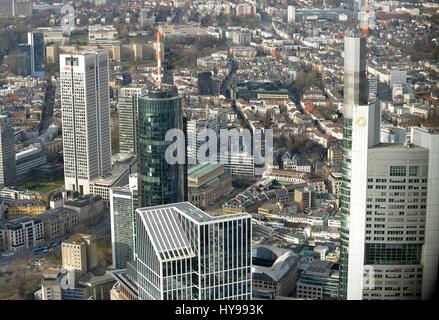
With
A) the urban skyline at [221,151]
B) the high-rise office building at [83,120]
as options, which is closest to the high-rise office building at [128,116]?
the urban skyline at [221,151]

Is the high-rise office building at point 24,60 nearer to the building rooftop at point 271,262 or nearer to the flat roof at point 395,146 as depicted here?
the building rooftop at point 271,262

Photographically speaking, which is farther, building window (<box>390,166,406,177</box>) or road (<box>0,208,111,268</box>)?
road (<box>0,208,111,268</box>)

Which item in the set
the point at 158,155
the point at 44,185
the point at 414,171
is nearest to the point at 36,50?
the point at 44,185

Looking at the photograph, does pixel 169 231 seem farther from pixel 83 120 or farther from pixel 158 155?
pixel 83 120

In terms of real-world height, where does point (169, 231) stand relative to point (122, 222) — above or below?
above

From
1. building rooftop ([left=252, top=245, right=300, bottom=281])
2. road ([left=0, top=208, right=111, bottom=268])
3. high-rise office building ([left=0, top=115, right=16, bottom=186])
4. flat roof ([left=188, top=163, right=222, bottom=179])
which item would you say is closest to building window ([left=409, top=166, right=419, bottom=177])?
building rooftop ([left=252, top=245, right=300, bottom=281])

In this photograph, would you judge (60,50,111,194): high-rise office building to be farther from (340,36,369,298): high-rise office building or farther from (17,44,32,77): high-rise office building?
(340,36,369,298): high-rise office building
